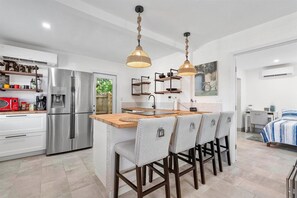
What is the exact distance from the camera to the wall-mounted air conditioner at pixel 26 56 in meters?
2.83

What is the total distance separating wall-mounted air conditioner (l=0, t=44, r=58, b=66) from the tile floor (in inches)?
83.3

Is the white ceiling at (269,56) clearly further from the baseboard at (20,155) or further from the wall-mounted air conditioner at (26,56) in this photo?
the baseboard at (20,155)

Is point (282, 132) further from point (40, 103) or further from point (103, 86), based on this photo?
point (40, 103)

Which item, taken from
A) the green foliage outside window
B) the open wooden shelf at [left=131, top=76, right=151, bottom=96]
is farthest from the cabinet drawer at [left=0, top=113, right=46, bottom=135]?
the open wooden shelf at [left=131, top=76, right=151, bottom=96]

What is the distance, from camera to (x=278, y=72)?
4.69 metres

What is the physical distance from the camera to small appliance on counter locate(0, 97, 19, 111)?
286 centimetres

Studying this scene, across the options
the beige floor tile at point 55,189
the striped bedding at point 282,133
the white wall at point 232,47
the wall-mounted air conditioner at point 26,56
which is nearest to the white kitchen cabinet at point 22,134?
the wall-mounted air conditioner at point 26,56

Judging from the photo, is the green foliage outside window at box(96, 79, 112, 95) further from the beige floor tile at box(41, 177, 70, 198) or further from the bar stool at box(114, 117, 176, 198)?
the bar stool at box(114, 117, 176, 198)

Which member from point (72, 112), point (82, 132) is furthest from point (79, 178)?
point (72, 112)

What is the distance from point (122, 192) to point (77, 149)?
203 cm

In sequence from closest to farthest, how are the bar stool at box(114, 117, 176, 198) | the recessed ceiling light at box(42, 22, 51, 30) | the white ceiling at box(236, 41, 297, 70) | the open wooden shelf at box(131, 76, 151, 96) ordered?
the bar stool at box(114, 117, 176, 198)
the recessed ceiling light at box(42, 22, 51, 30)
the white ceiling at box(236, 41, 297, 70)
the open wooden shelf at box(131, 76, 151, 96)

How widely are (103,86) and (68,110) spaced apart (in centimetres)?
150

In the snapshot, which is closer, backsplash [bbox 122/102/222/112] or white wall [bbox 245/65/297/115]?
backsplash [bbox 122/102/222/112]

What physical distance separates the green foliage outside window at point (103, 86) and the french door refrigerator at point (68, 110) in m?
0.86
